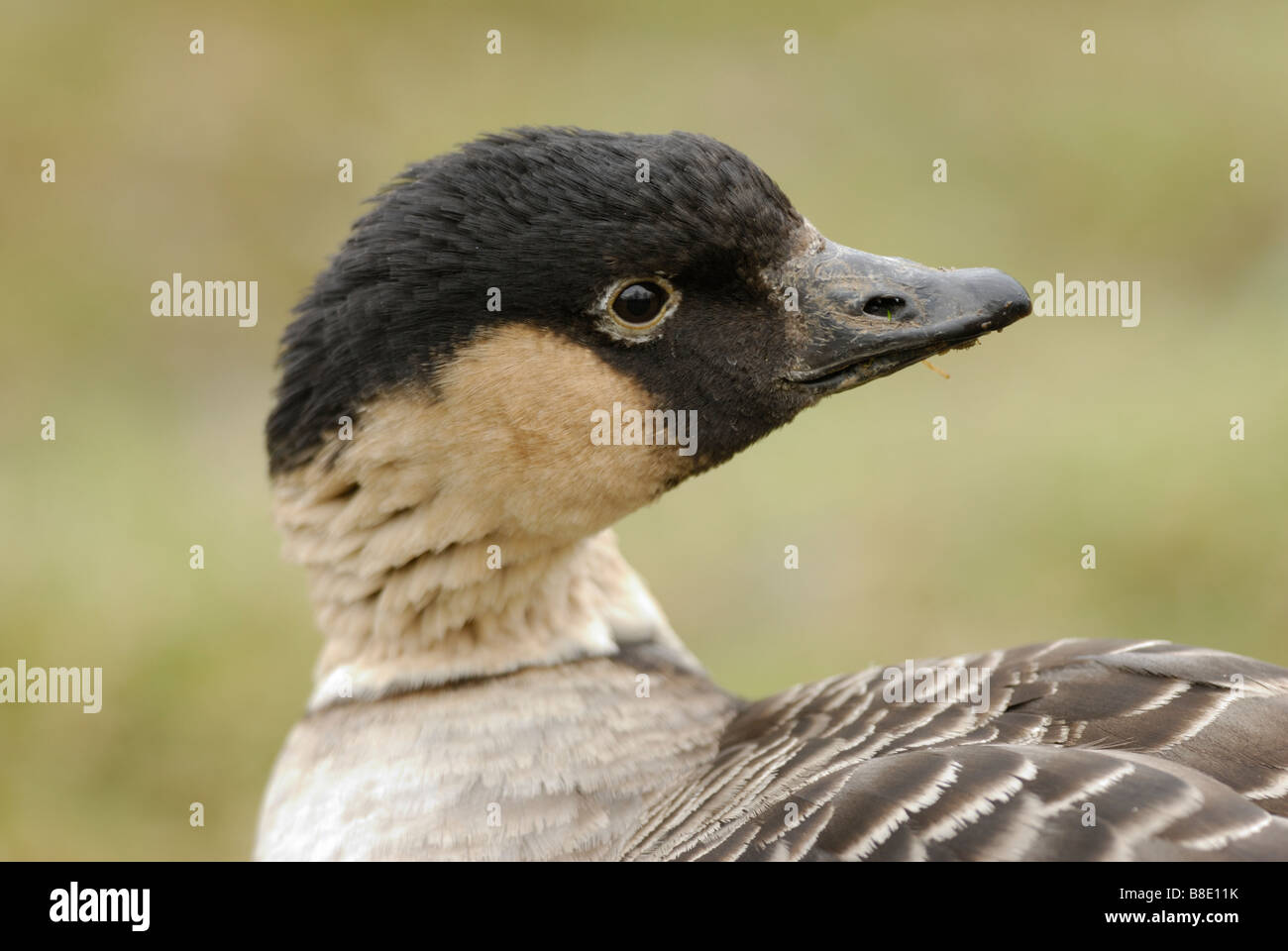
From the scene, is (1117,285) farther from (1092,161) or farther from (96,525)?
(96,525)

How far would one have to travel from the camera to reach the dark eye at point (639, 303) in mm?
3459

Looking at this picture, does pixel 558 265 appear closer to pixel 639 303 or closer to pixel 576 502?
pixel 639 303

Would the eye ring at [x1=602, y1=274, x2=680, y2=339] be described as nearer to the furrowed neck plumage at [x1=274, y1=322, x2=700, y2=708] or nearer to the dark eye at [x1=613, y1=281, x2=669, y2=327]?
the dark eye at [x1=613, y1=281, x2=669, y2=327]

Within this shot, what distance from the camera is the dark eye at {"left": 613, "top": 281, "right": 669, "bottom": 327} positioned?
136 inches

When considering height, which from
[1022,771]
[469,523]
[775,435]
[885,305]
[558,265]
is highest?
[558,265]

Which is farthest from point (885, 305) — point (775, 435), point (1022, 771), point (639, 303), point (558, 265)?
point (775, 435)

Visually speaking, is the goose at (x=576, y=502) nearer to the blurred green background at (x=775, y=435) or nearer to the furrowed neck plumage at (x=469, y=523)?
the furrowed neck plumage at (x=469, y=523)

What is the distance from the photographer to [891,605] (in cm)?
723

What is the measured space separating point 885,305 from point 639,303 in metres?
0.72

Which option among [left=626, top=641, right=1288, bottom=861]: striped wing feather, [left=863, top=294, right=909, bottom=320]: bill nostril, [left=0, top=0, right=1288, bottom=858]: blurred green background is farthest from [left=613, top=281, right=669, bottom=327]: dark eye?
[left=0, top=0, right=1288, bottom=858]: blurred green background

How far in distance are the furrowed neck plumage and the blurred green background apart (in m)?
2.85

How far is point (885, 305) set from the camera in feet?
11.6

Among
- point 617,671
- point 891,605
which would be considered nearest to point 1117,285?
point 891,605

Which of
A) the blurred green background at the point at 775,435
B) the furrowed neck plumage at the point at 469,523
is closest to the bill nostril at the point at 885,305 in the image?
the furrowed neck plumage at the point at 469,523
